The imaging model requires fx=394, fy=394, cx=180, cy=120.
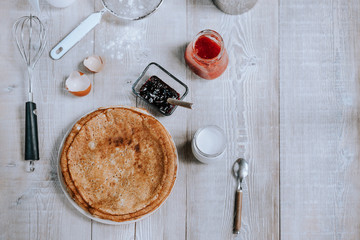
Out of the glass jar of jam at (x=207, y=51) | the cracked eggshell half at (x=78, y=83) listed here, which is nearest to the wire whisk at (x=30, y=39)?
the cracked eggshell half at (x=78, y=83)

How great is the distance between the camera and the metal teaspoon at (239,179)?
1.53 m

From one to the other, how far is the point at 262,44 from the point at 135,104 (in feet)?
1.89

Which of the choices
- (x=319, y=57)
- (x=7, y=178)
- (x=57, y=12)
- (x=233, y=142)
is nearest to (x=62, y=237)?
(x=7, y=178)

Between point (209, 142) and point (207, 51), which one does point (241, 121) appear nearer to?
point (209, 142)

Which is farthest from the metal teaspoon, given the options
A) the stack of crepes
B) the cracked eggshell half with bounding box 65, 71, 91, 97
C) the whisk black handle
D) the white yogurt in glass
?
the whisk black handle

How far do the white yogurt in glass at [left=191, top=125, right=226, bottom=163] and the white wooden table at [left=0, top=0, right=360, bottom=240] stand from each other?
0.09 m

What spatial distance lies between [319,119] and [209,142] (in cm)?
48

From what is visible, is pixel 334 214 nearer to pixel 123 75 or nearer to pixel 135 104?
pixel 135 104

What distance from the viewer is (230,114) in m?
1.59

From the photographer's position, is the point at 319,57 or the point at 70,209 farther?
the point at 319,57

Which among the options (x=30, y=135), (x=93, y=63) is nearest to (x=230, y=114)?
(x=93, y=63)

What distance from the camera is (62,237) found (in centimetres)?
152

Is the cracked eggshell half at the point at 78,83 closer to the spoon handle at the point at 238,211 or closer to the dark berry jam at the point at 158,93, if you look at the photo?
the dark berry jam at the point at 158,93

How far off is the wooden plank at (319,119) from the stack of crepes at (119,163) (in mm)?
507
